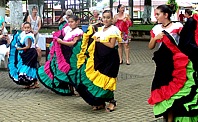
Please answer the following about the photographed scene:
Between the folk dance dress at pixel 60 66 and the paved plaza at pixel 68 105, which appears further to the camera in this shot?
the folk dance dress at pixel 60 66

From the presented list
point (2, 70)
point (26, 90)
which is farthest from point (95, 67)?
point (2, 70)

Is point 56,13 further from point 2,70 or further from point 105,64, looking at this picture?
point 105,64

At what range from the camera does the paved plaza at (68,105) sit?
651 cm

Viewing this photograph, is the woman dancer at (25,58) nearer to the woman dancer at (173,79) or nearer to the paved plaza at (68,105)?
the paved plaza at (68,105)

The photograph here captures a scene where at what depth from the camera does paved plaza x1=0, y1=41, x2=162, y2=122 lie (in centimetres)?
651

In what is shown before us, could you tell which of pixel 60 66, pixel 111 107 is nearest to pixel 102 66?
pixel 111 107

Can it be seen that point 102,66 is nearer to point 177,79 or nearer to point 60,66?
point 60,66

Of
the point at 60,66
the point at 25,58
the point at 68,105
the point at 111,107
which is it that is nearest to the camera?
the point at 111,107

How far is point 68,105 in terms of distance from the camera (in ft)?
24.4

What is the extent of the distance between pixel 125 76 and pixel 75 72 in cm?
332

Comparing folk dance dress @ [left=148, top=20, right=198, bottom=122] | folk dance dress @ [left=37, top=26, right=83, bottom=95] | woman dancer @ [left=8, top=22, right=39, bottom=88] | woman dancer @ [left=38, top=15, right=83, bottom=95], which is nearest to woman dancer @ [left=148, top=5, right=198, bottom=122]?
folk dance dress @ [left=148, top=20, right=198, bottom=122]

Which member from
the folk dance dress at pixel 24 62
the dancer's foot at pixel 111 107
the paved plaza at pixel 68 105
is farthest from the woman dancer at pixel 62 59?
the dancer's foot at pixel 111 107

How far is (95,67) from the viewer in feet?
22.1

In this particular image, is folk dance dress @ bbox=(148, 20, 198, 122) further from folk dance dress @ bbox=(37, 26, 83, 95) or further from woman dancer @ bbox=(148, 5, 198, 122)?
folk dance dress @ bbox=(37, 26, 83, 95)
